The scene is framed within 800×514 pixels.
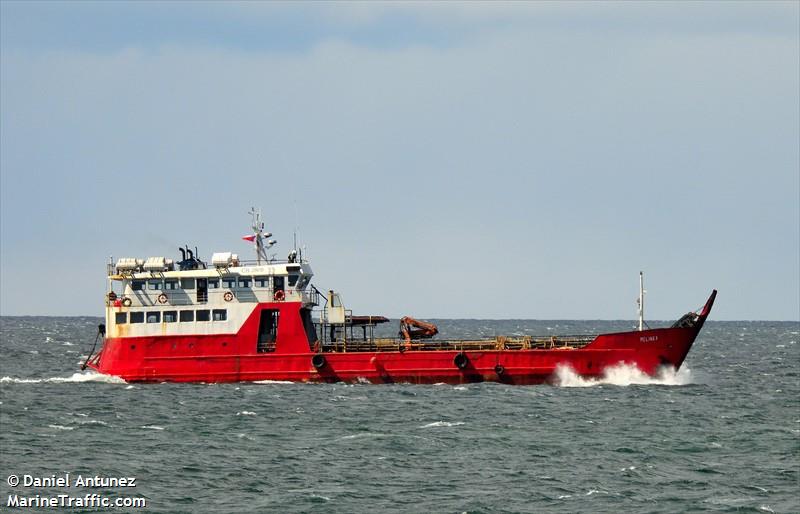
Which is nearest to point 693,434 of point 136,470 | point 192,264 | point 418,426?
point 418,426

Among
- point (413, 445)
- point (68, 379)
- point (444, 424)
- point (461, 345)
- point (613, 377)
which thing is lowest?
point (413, 445)

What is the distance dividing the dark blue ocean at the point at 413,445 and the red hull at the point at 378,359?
759 millimetres

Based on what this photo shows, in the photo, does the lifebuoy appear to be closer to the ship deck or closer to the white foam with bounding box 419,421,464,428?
the ship deck

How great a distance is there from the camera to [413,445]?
1503 inches

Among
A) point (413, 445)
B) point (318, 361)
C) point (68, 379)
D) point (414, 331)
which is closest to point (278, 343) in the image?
point (318, 361)

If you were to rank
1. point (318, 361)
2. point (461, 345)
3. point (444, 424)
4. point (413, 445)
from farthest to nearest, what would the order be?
point (461, 345)
point (318, 361)
point (444, 424)
point (413, 445)

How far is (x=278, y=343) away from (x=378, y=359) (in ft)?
14.7

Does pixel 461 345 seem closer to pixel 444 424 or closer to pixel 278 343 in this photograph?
pixel 278 343

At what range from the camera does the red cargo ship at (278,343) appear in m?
52.8

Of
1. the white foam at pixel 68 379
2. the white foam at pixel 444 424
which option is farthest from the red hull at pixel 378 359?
the white foam at pixel 444 424

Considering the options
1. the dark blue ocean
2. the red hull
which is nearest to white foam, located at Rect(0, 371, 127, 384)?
the dark blue ocean

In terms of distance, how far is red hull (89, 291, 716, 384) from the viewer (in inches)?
2076

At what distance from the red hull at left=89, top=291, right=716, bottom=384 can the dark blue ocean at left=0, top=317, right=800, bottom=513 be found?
0.76 metres

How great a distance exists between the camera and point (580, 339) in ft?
178
